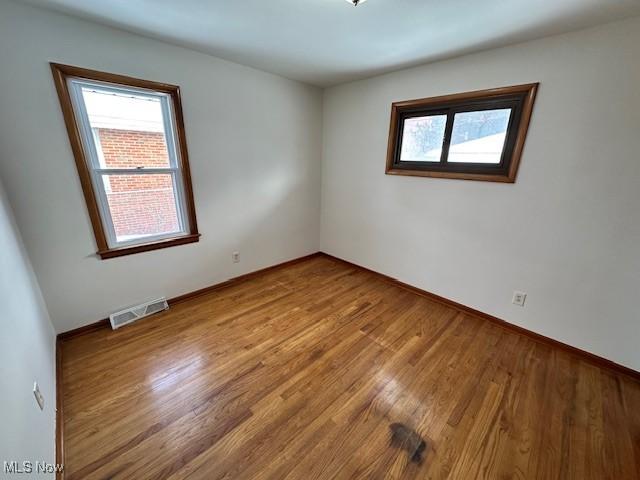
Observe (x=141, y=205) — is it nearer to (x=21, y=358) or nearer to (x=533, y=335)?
(x=21, y=358)

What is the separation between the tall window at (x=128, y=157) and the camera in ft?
5.97

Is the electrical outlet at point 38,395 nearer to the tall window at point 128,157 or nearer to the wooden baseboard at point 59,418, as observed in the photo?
the wooden baseboard at point 59,418

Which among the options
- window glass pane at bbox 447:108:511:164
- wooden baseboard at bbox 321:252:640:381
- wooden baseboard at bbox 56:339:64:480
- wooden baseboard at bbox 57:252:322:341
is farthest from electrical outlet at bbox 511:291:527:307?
wooden baseboard at bbox 56:339:64:480

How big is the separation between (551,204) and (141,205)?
3.38m

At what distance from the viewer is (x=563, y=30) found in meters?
1.68

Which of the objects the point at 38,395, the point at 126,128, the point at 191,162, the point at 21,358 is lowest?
the point at 38,395

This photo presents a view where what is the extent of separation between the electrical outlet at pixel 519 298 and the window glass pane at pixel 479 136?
3.80 ft

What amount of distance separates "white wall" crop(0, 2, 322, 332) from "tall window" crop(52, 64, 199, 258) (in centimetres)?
7

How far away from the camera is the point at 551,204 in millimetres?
1918

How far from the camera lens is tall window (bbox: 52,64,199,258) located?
1.82 metres

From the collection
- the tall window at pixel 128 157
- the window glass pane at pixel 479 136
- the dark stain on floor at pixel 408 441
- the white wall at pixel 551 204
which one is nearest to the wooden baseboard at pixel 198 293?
the tall window at pixel 128 157

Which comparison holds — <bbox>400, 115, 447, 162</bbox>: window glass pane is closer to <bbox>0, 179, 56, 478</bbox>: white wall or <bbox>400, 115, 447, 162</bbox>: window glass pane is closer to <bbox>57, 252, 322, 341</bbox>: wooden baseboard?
<bbox>57, 252, 322, 341</bbox>: wooden baseboard

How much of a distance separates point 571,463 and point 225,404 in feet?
6.10

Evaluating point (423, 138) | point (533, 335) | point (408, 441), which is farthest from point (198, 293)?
point (533, 335)
